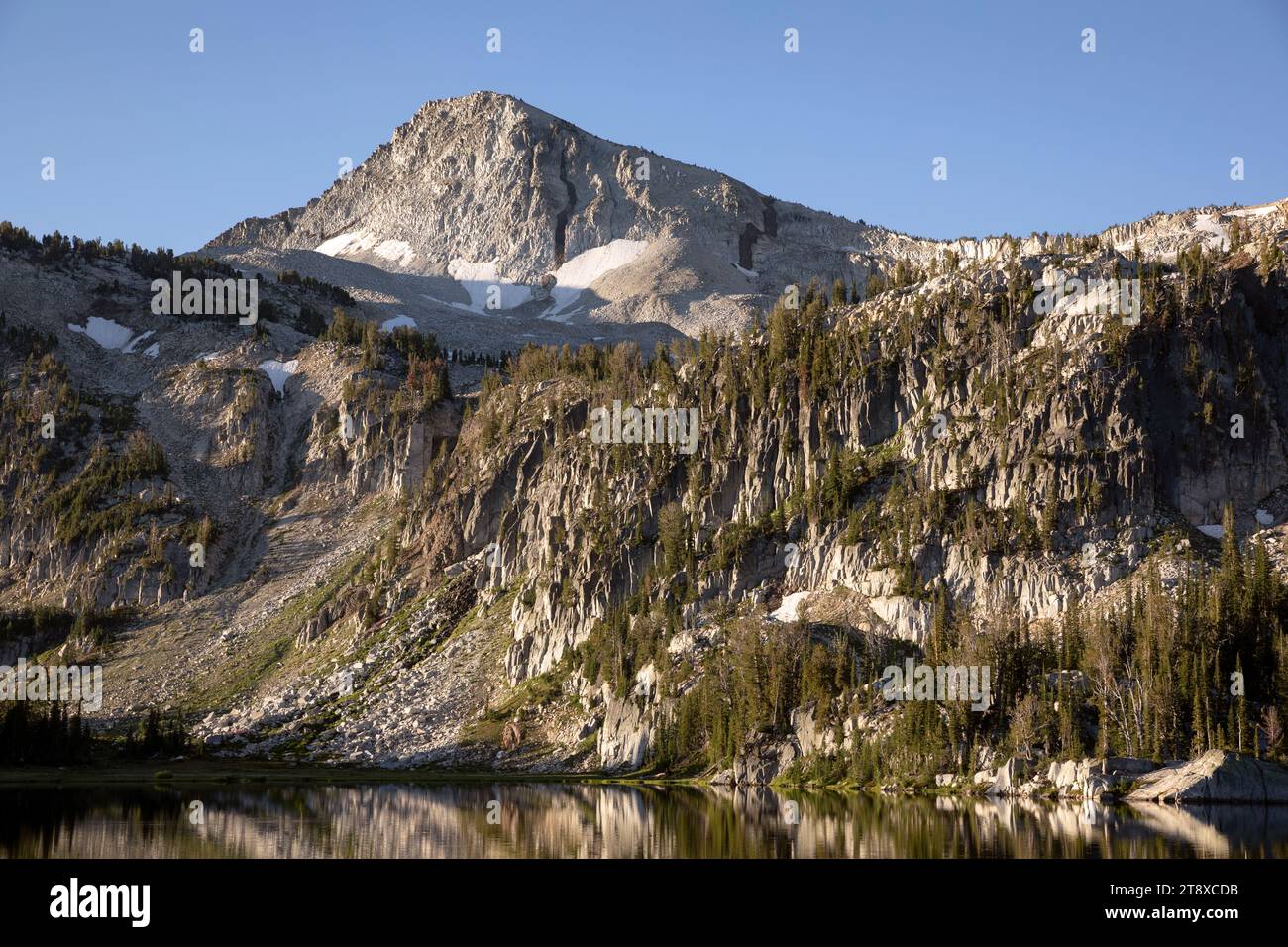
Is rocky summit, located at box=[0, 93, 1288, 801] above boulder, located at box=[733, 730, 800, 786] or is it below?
above

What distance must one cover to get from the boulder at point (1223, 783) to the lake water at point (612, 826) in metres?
4.31

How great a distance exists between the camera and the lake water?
78.0 m

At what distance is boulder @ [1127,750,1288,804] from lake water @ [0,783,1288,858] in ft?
14.1

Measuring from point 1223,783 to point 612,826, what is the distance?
50756 millimetres

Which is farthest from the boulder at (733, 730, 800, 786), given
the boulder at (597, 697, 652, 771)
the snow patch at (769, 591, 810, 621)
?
the snow patch at (769, 591, 810, 621)

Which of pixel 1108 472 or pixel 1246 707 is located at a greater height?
pixel 1108 472

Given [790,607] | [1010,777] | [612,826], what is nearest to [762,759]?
[790,607]

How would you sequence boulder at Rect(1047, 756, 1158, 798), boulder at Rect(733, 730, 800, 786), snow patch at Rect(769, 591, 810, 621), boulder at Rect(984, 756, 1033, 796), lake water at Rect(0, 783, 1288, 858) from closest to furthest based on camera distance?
1. lake water at Rect(0, 783, 1288, 858)
2. boulder at Rect(1047, 756, 1158, 798)
3. boulder at Rect(984, 756, 1033, 796)
4. boulder at Rect(733, 730, 800, 786)
5. snow patch at Rect(769, 591, 810, 621)

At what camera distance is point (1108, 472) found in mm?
160500

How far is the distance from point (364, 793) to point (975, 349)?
303 feet

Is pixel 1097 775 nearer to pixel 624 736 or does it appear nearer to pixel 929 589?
pixel 929 589

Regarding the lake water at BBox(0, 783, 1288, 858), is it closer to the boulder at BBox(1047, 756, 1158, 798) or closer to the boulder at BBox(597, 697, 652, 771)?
the boulder at BBox(1047, 756, 1158, 798)
